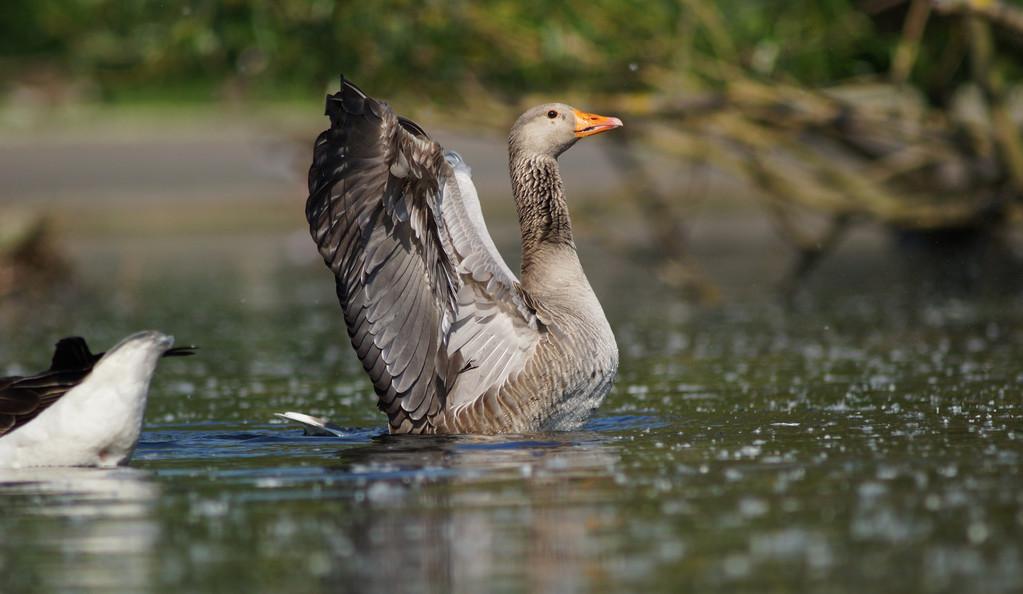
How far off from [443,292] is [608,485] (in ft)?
6.91

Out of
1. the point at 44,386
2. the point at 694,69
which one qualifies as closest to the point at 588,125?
the point at 44,386

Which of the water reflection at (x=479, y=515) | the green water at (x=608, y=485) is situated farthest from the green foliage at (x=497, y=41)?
the water reflection at (x=479, y=515)

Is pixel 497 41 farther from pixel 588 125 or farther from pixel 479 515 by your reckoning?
pixel 479 515

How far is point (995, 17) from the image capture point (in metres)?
13.9

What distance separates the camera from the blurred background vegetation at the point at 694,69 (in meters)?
15.4

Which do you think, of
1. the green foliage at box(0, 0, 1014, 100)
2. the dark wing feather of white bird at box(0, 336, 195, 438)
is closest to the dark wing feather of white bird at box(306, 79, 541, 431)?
the dark wing feather of white bird at box(0, 336, 195, 438)

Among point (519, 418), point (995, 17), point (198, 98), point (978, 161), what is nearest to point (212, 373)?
point (519, 418)

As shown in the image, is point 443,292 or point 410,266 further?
point 443,292

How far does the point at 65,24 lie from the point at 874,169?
10.2 meters

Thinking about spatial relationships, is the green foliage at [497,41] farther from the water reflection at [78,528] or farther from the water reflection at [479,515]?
the water reflection at [78,528]

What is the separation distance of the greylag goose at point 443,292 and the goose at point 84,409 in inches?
46.7

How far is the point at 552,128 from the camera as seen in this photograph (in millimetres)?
9633

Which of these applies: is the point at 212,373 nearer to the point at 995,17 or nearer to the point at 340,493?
the point at 340,493

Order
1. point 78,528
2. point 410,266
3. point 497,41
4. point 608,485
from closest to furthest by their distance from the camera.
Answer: point 78,528 → point 608,485 → point 410,266 → point 497,41
